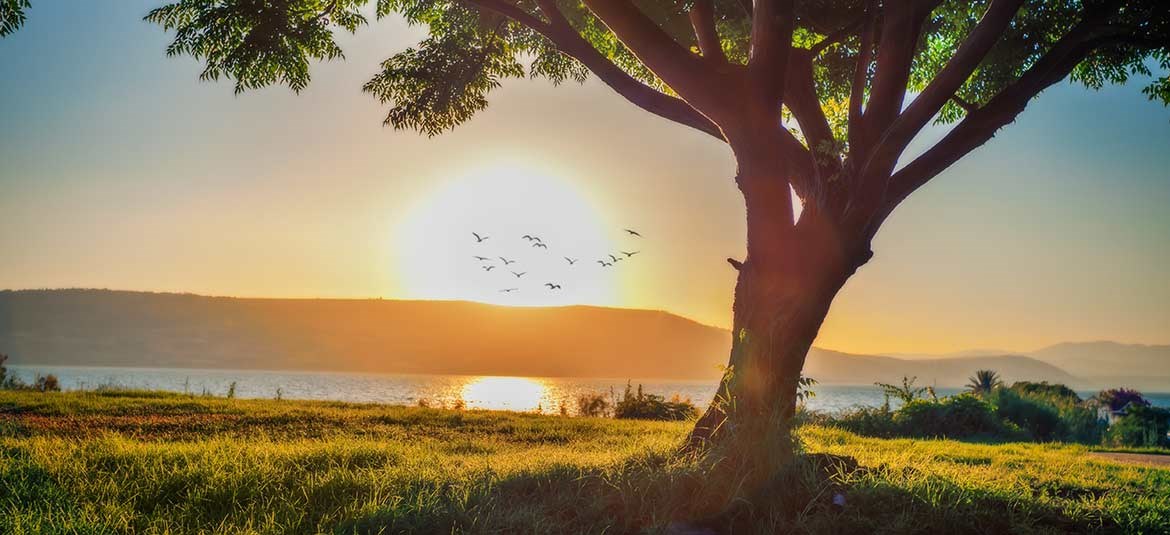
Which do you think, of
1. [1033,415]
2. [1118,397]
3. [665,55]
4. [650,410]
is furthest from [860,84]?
[1118,397]

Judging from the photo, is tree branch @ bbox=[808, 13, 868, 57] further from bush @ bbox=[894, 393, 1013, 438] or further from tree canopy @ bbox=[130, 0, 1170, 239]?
bush @ bbox=[894, 393, 1013, 438]

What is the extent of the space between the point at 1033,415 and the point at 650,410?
30.3 ft

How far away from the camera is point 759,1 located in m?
8.73

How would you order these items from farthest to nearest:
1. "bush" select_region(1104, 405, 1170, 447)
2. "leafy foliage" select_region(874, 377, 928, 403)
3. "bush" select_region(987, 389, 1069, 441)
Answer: "bush" select_region(987, 389, 1069, 441)
"bush" select_region(1104, 405, 1170, 447)
"leafy foliage" select_region(874, 377, 928, 403)

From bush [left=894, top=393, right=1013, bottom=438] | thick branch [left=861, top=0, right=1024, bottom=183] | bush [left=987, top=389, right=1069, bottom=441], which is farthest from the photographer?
bush [left=987, top=389, right=1069, bottom=441]

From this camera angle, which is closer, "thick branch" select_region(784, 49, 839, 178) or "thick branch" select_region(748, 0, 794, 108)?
"thick branch" select_region(748, 0, 794, 108)

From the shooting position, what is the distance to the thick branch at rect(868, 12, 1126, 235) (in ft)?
30.4

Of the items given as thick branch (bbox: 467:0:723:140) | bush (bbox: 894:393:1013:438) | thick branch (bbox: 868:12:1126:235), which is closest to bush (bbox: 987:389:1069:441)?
bush (bbox: 894:393:1013:438)

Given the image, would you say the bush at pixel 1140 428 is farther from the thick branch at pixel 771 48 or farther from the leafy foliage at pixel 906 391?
the thick branch at pixel 771 48

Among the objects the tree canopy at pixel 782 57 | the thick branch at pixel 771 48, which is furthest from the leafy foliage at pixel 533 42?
the thick branch at pixel 771 48

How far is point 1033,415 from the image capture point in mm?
19062

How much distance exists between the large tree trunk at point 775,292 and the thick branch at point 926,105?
839 millimetres

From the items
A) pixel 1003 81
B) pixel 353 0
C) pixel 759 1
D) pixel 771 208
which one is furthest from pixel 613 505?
pixel 1003 81

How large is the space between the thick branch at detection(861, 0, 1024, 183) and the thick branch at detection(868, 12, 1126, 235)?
60 cm
